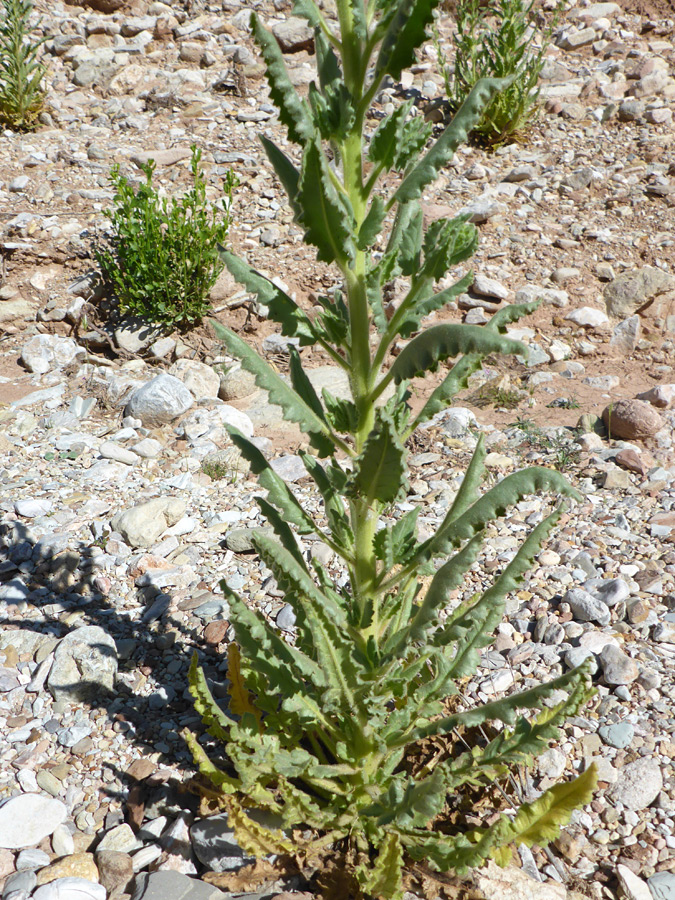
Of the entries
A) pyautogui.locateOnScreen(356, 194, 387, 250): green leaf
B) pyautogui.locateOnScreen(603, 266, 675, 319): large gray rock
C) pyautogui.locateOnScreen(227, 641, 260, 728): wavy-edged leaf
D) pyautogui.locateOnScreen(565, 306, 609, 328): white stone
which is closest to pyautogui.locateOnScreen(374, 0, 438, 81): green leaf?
pyautogui.locateOnScreen(356, 194, 387, 250): green leaf

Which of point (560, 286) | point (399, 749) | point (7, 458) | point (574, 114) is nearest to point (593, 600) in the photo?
point (399, 749)

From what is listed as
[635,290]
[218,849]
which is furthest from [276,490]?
[635,290]

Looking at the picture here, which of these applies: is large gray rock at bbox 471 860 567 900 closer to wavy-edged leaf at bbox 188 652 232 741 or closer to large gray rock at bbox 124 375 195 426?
wavy-edged leaf at bbox 188 652 232 741

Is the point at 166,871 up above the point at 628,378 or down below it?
below

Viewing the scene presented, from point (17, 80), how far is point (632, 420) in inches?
253

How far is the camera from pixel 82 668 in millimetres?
2588

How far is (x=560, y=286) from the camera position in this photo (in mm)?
5824

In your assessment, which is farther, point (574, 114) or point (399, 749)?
point (574, 114)

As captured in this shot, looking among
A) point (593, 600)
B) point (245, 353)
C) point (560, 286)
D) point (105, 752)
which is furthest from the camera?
point (560, 286)

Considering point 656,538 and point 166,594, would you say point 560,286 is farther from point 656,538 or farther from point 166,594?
point 166,594

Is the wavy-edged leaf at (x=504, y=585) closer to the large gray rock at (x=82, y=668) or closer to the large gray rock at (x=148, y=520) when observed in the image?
the large gray rock at (x=82, y=668)

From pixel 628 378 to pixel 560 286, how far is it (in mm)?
1173

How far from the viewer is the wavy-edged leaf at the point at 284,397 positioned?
1637 mm

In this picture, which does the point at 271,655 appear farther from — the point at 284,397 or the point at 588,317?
the point at 588,317
